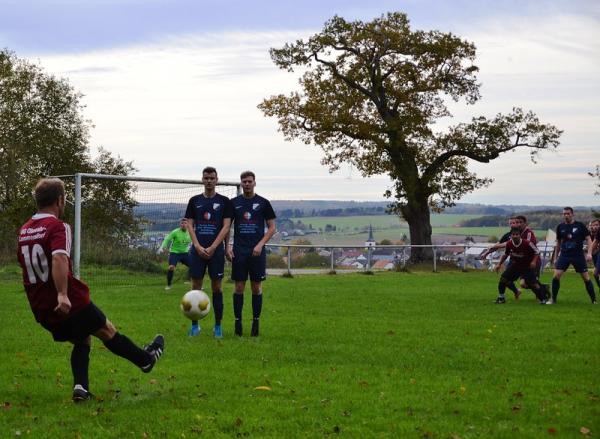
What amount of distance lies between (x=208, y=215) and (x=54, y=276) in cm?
565

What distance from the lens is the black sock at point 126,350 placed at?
8383mm

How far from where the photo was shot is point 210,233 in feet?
43.8

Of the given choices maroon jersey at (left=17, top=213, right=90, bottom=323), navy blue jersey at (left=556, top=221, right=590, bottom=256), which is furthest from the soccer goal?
maroon jersey at (left=17, top=213, right=90, bottom=323)

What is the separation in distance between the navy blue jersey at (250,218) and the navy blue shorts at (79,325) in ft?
16.9

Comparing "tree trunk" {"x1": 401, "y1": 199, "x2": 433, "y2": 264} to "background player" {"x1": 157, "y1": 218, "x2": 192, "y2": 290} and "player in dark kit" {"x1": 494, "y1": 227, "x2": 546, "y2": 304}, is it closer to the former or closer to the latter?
"background player" {"x1": 157, "y1": 218, "x2": 192, "y2": 290}

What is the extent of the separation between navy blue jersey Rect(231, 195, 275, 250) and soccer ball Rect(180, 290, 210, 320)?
3.97 feet

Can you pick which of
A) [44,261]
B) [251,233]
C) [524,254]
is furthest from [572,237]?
[44,261]

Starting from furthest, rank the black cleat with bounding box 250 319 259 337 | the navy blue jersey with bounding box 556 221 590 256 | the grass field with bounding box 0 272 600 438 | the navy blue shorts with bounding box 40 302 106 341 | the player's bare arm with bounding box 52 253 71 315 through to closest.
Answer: the navy blue jersey with bounding box 556 221 590 256, the black cleat with bounding box 250 319 259 337, the navy blue shorts with bounding box 40 302 106 341, the player's bare arm with bounding box 52 253 71 315, the grass field with bounding box 0 272 600 438

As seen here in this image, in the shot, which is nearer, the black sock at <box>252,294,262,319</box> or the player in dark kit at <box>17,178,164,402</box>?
the player in dark kit at <box>17,178,164,402</box>

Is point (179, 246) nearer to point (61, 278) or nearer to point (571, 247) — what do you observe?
point (571, 247)

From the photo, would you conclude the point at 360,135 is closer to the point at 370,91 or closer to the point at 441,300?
the point at 370,91

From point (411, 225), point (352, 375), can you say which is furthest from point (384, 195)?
point (352, 375)

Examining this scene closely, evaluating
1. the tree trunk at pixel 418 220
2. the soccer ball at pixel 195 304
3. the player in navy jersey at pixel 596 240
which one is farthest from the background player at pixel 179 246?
the tree trunk at pixel 418 220

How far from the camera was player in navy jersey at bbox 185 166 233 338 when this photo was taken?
1323 centimetres
